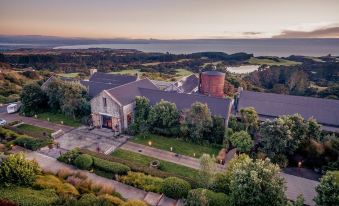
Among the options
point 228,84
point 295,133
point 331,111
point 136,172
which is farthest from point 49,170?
point 228,84

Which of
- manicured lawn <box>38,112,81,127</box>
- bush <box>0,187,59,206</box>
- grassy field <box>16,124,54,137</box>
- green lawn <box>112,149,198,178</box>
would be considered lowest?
green lawn <box>112,149,198,178</box>

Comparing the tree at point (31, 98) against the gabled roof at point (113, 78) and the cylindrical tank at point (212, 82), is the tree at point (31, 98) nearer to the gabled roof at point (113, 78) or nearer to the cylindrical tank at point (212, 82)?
the gabled roof at point (113, 78)

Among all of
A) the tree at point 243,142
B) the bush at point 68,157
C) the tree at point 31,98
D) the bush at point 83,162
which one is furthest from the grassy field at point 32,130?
the tree at point 243,142

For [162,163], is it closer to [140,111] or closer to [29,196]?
[140,111]

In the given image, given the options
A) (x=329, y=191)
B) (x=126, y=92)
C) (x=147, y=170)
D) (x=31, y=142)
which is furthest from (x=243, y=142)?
(x=31, y=142)

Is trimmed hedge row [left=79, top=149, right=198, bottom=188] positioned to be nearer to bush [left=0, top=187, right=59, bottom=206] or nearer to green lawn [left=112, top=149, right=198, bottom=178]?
green lawn [left=112, top=149, right=198, bottom=178]

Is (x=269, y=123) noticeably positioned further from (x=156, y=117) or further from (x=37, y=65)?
(x=37, y=65)

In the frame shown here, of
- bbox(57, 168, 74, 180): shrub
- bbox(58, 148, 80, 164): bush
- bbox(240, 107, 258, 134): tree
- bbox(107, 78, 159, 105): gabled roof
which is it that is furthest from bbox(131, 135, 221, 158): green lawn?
bbox(57, 168, 74, 180): shrub
